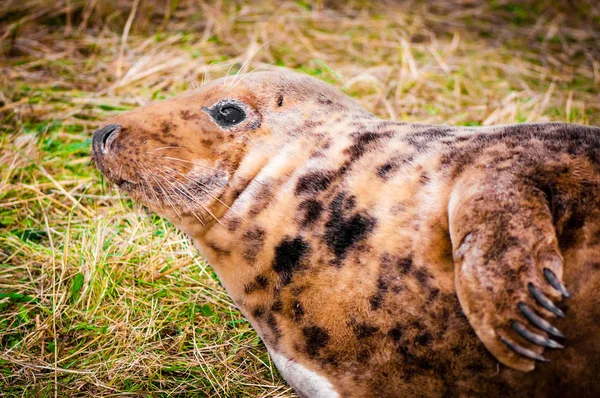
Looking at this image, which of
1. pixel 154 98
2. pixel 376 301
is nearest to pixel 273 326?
pixel 376 301

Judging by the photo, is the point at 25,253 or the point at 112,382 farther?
the point at 25,253

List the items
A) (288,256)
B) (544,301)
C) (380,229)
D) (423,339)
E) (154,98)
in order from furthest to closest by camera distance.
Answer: (154,98) < (288,256) < (380,229) < (423,339) < (544,301)

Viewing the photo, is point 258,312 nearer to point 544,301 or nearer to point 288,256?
point 288,256

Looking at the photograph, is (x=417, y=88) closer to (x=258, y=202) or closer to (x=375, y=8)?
(x=375, y=8)

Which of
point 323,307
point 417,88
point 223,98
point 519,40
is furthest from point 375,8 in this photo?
point 323,307

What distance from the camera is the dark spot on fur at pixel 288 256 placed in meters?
2.09

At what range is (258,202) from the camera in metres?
2.26

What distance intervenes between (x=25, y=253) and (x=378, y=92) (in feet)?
8.38

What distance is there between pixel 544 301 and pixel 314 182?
89 centimetres

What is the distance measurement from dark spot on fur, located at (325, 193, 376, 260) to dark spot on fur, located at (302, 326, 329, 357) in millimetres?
246

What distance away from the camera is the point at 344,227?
6.74ft

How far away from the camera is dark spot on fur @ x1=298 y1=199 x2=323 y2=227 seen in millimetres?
2121

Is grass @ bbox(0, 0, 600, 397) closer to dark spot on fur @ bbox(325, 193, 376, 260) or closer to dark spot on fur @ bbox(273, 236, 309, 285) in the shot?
dark spot on fur @ bbox(273, 236, 309, 285)

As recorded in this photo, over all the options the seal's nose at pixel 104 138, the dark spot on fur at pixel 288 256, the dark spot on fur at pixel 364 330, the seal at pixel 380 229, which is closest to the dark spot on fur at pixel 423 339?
the seal at pixel 380 229
